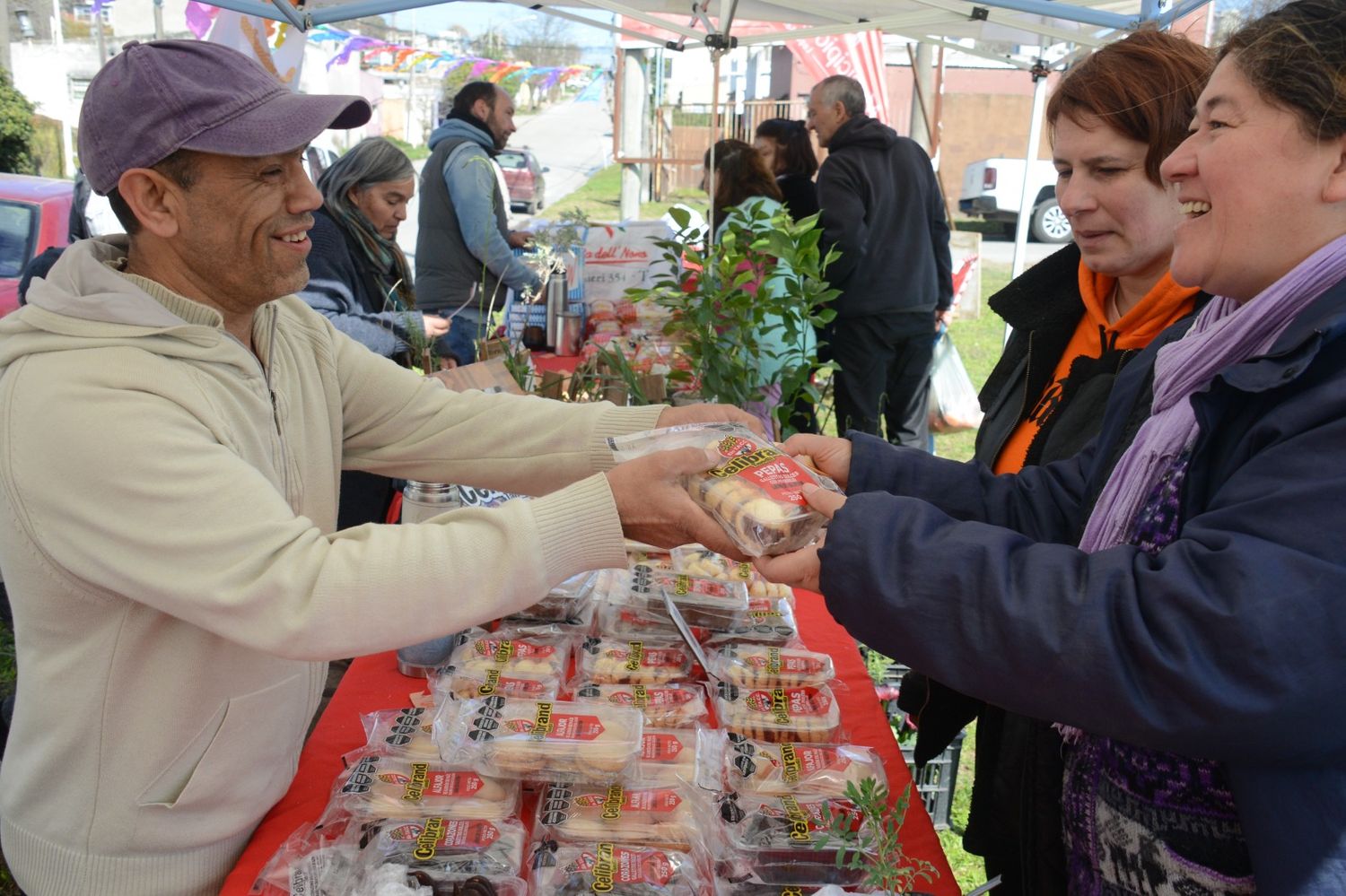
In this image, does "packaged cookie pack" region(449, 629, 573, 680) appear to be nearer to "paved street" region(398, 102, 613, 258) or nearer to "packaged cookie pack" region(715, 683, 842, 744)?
"packaged cookie pack" region(715, 683, 842, 744)

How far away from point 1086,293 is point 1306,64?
1014 mm

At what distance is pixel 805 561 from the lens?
4.92 feet

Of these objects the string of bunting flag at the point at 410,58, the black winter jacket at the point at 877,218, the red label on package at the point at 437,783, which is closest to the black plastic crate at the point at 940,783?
the red label on package at the point at 437,783

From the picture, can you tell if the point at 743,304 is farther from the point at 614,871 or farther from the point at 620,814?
the point at 614,871

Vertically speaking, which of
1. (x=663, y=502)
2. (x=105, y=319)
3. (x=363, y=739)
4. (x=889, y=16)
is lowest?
(x=363, y=739)

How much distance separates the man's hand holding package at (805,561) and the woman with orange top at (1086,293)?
505 mm

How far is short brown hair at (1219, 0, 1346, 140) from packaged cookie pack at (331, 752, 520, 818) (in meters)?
1.44

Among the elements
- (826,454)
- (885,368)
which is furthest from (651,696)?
(885,368)

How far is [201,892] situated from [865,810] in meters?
1.01

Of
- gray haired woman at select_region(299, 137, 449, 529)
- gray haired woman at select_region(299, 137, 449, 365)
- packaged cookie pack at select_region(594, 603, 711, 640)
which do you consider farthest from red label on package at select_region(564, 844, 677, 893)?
gray haired woman at select_region(299, 137, 449, 365)

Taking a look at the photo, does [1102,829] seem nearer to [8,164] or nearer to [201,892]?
[201,892]

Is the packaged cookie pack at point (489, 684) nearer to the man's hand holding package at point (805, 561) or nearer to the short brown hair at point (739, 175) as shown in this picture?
the man's hand holding package at point (805, 561)

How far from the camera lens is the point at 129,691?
1.53 m

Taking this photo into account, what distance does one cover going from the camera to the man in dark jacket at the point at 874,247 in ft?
18.5
